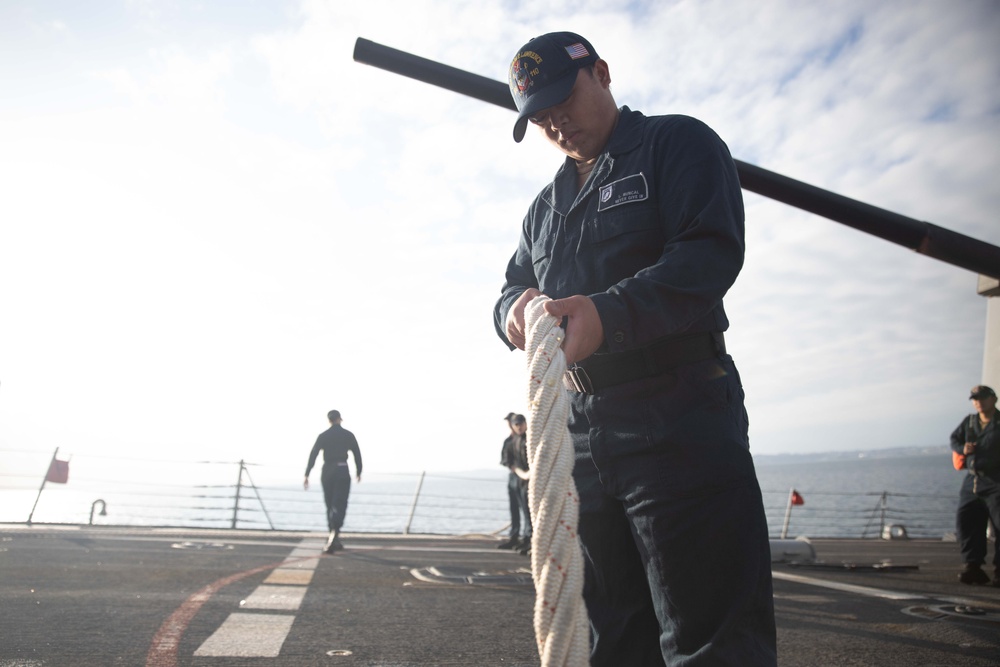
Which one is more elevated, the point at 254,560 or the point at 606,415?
the point at 606,415

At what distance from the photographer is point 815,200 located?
2.90m

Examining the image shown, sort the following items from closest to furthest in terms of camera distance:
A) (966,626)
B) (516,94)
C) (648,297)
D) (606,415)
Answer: (648,297), (606,415), (516,94), (966,626)

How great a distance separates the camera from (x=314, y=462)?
1067 centimetres

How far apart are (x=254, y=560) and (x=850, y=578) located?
21.7ft

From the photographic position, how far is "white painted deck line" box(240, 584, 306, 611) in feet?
16.5

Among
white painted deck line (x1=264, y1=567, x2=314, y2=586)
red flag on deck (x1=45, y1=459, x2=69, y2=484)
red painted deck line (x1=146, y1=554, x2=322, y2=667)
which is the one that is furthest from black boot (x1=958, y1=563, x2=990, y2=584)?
red flag on deck (x1=45, y1=459, x2=69, y2=484)

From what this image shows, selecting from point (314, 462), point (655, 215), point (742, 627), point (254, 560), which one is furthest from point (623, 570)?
point (314, 462)

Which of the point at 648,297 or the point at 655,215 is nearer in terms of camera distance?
the point at 648,297

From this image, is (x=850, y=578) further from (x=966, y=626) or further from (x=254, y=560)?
(x=254, y=560)

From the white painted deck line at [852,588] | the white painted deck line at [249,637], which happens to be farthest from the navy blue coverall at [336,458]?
the white painted deck line at [852,588]

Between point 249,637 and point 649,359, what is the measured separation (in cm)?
337

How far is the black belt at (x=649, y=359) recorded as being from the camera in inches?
65.4

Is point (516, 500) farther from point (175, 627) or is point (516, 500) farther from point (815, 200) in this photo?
point (815, 200)

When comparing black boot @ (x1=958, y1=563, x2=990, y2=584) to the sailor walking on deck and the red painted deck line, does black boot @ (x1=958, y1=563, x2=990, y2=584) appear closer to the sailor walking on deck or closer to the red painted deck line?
the red painted deck line
